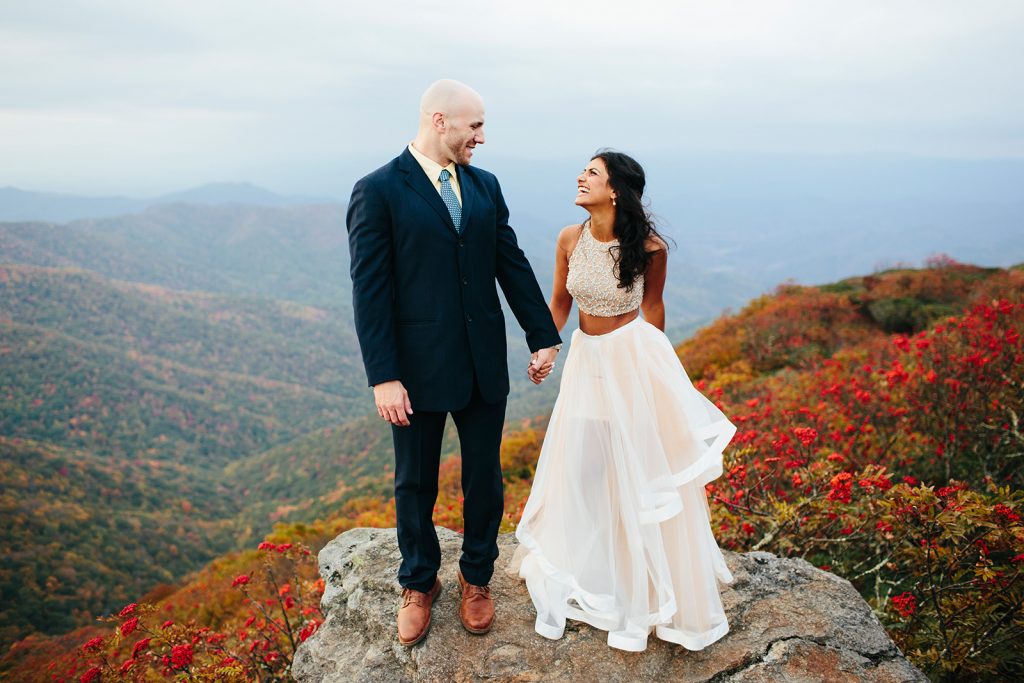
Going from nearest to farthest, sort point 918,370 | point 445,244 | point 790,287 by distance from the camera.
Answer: point 445,244
point 918,370
point 790,287

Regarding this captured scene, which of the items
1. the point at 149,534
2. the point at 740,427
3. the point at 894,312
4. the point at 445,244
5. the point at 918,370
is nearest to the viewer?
the point at 445,244

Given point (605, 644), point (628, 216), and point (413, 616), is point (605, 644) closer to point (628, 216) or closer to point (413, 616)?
point (413, 616)

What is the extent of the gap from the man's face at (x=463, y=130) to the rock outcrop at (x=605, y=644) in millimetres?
2388

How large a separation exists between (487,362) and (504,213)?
0.81m

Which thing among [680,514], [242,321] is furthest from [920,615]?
[242,321]

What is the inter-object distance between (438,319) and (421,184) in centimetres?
62

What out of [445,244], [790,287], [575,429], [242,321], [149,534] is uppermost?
[445,244]

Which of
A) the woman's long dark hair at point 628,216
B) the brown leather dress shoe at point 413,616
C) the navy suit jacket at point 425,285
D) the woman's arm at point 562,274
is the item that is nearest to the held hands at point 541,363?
the navy suit jacket at point 425,285

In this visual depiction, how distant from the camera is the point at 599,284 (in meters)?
3.15

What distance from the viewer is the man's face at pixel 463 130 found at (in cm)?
259

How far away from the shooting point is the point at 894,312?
11.6 m

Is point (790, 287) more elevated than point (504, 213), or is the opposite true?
point (504, 213)

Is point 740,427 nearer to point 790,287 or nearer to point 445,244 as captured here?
point 445,244

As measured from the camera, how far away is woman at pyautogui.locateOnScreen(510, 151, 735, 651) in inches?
117
